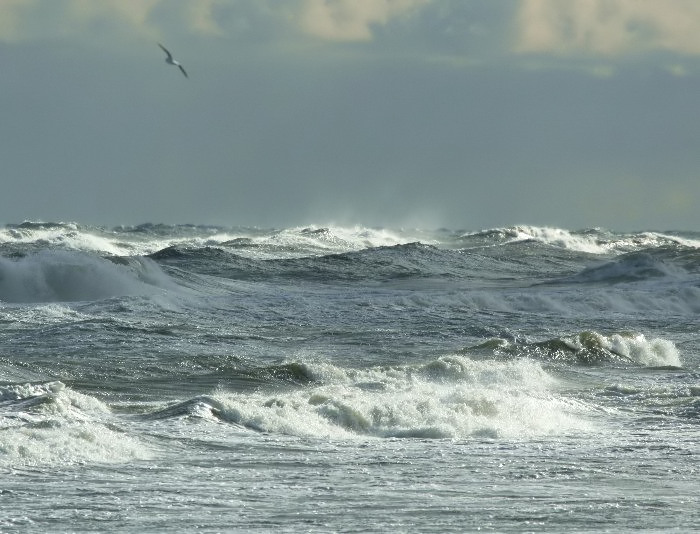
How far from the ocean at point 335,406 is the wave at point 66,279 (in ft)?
0.19

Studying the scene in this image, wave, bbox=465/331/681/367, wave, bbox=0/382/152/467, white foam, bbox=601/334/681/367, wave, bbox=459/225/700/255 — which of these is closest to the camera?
wave, bbox=0/382/152/467

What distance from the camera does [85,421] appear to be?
9.89 m

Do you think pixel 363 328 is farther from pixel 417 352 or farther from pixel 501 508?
pixel 501 508

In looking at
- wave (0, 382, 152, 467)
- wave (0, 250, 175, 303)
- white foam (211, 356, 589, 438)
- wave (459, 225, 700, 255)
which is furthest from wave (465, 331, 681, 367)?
wave (459, 225, 700, 255)

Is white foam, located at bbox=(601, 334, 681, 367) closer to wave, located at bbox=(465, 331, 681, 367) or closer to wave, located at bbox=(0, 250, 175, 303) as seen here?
wave, located at bbox=(465, 331, 681, 367)

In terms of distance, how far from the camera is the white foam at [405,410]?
1080cm

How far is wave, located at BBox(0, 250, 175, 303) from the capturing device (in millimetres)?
24172

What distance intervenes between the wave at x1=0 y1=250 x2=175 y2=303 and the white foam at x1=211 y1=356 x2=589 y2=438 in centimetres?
1141

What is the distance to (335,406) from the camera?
37.1 ft

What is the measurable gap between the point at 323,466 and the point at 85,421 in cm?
206

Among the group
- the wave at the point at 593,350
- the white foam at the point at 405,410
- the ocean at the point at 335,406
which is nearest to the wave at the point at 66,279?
the ocean at the point at 335,406

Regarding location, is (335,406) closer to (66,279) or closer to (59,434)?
(59,434)

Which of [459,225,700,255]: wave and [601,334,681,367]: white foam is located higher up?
[459,225,700,255]: wave

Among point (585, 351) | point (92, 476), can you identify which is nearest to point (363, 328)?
point (585, 351)
